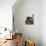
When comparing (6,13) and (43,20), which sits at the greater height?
(6,13)

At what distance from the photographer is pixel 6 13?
4004 mm

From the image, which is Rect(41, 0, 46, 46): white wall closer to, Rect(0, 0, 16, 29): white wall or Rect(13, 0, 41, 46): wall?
Rect(13, 0, 41, 46): wall

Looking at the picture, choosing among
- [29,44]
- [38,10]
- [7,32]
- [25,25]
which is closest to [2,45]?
[7,32]

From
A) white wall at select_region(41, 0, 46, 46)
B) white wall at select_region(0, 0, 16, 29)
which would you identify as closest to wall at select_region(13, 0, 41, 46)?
white wall at select_region(41, 0, 46, 46)

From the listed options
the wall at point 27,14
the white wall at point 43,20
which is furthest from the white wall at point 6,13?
the white wall at point 43,20

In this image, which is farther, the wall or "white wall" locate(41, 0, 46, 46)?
the wall

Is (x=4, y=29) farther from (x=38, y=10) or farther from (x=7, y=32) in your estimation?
(x=38, y=10)

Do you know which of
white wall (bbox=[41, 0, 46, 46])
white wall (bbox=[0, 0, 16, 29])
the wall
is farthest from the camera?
the wall

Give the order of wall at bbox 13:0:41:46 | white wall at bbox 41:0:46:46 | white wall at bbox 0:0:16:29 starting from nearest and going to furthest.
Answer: white wall at bbox 0:0:16:29
white wall at bbox 41:0:46:46
wall at bbox 13:0:41:46

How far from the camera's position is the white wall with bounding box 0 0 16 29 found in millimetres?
3980

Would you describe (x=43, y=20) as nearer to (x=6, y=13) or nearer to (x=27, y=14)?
(x=27, y=14)

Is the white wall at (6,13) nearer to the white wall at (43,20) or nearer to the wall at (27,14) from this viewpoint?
the wall at (27,14)

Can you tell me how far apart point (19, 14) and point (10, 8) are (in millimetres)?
1114

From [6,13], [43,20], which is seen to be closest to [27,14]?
[43,20]
